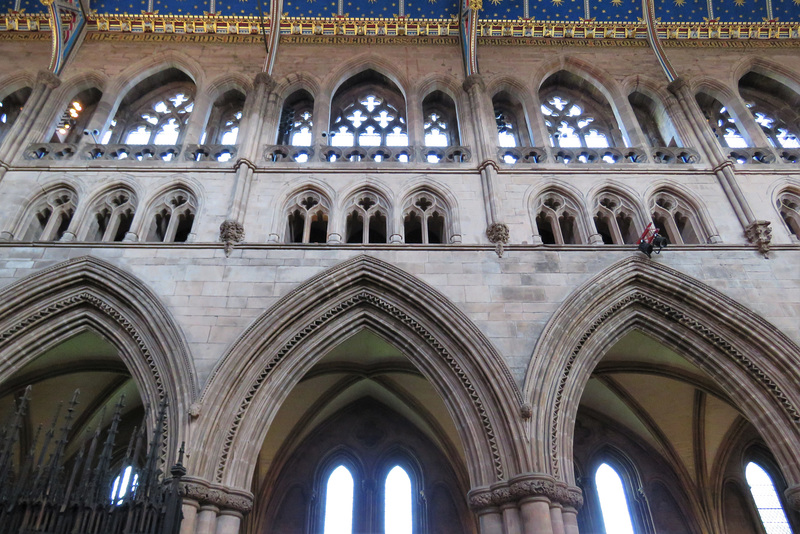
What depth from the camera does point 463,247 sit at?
412 inches

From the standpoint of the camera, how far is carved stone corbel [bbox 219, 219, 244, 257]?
10320 mm

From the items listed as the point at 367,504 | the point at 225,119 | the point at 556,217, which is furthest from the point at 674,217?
the point at 225,119

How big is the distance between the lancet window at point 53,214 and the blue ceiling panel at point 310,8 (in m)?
7.38

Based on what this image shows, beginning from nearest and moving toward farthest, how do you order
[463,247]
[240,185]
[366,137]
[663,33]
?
1. [463,247]
2. [240,185]
3. [366,137]
4. [663,33]

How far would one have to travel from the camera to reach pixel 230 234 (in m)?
10.4

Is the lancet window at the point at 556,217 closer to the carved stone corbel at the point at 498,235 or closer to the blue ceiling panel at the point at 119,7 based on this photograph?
the carved stone corbel at the point at 498,235

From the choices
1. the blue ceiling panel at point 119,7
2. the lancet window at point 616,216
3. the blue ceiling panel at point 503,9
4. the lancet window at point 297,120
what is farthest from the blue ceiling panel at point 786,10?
the blue ceiling panel at point 119,7

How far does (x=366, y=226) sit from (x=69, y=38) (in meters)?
9.33

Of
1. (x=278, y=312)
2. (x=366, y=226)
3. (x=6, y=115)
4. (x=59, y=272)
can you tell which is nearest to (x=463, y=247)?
(x=366, y=226)

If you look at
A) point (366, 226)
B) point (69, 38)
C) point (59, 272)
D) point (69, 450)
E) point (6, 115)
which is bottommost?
point (69, 450)

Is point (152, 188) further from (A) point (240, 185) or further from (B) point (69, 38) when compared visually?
(B) point (69, 38)

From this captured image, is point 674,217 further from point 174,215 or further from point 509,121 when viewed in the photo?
point 174,215

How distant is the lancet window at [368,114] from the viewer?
45.6 ft

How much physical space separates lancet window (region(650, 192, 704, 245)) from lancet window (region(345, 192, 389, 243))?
17.5ft
